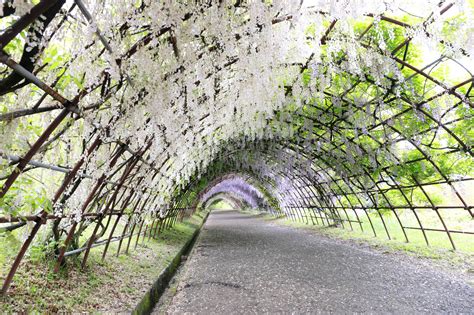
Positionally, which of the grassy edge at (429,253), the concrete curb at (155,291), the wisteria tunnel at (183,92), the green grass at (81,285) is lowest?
the concrete curb at (155,291)

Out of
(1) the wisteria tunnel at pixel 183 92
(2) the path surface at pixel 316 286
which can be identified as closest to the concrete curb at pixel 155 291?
(2) the path surface at pixel 316 286

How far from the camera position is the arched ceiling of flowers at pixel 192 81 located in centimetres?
259

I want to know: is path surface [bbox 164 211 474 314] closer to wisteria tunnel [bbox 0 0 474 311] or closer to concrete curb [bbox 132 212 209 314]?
concrete curb [bbox 132 212 209 314]

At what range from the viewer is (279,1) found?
10.5 feet

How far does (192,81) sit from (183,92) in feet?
1.99

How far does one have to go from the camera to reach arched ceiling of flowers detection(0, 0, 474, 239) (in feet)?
8.49

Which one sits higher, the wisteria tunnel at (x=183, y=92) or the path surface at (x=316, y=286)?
the wisteria tunnel at (x=183, y=92)

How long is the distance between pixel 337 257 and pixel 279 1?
26.8 ft

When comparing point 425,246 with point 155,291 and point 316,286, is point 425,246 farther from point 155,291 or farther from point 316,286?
point 155,291

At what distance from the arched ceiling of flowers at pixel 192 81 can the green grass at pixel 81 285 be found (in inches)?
40.3

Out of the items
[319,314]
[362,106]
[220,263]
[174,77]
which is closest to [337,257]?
[220,263]

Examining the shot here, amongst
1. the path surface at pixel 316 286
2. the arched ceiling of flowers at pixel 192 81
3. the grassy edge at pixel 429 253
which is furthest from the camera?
the grassy edge at pixel 429 253

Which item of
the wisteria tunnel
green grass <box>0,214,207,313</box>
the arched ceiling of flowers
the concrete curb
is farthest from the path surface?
the arched ceiling of flowers

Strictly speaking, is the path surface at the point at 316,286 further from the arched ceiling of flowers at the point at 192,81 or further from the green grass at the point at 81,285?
the arched ceiling of flowers at the point at 192,81
